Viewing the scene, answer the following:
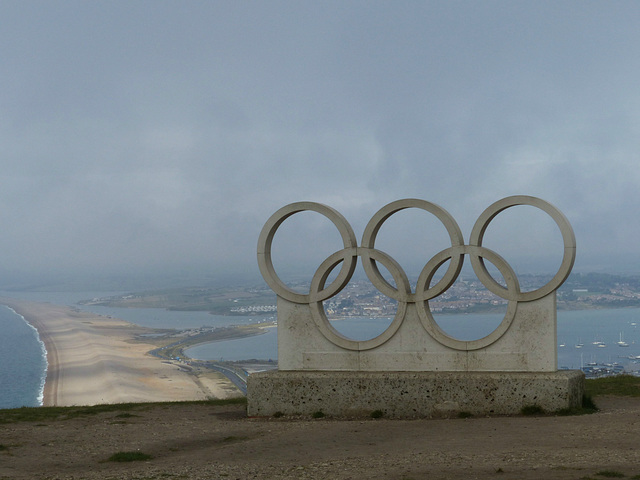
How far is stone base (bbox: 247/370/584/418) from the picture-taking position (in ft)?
40.9

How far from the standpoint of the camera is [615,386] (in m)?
16.2

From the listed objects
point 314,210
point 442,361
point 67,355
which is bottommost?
point 67,355

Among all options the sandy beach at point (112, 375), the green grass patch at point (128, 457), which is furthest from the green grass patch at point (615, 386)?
the sandy beach at point (112, 375)

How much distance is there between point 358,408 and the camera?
521 inches

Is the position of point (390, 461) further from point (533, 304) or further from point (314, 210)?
point (314, 210)

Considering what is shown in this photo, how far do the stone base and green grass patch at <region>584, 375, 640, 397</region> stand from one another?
282 cm

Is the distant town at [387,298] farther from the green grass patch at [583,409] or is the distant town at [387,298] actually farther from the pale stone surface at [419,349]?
the green grass patch at [583,409]

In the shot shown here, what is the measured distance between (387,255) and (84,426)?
6.34 m

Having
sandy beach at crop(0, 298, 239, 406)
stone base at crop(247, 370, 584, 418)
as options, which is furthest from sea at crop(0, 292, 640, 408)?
stone base at crop(247, 370, 584, 418)

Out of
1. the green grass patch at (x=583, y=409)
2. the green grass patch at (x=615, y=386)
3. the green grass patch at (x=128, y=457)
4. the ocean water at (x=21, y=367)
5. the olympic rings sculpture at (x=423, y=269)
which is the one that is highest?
the olympic rings sculpture at (x=423, y=269)

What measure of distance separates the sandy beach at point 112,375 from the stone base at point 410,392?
100ft

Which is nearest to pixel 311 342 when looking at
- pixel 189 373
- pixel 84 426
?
pixel 84 426

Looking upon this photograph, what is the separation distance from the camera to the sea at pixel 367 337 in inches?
2165

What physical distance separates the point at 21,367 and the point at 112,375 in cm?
2361
